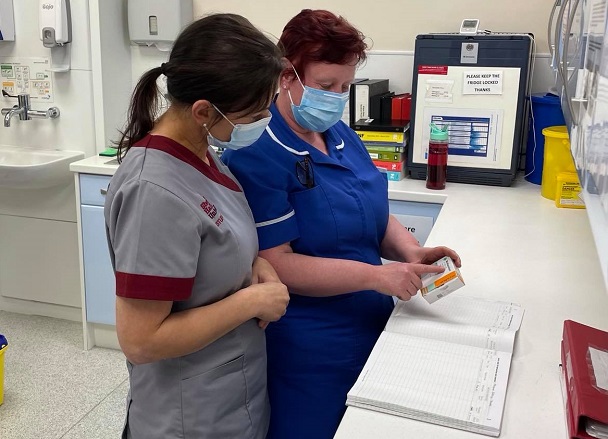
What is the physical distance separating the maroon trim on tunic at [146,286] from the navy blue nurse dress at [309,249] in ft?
1.15

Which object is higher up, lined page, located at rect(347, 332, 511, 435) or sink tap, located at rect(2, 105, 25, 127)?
A: sink tap, located at rect(2, 105, 25, 127)

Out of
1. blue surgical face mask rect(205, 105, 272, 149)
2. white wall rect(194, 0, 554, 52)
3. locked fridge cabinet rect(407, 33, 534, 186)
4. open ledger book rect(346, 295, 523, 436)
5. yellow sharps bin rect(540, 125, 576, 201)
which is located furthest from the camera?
white wall rect(194, 0, 554, 52)

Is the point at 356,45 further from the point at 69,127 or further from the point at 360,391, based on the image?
the point at 69,127

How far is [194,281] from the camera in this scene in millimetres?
1146

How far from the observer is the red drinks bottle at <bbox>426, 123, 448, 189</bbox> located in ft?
8.35

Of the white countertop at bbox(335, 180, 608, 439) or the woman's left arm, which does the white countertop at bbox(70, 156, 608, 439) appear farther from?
the woman's left arm

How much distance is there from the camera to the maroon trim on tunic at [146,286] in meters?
1.05

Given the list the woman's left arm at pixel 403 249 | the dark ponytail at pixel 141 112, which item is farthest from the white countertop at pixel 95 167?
the dark ponytail at pixel 141 112

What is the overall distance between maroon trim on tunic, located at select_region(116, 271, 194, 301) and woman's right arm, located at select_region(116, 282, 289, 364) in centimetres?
2

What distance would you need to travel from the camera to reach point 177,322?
111 cm

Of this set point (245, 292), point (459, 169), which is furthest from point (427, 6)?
point (245, 292)

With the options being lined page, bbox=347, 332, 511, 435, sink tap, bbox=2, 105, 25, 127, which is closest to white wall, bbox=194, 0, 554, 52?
sink tap, bbox=2, 105, 25, 127

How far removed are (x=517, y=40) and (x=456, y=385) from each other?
1.71 meters

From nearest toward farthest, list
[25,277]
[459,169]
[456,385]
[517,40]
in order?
[456,385]
[517,40]
[459,169]
[25,277]
